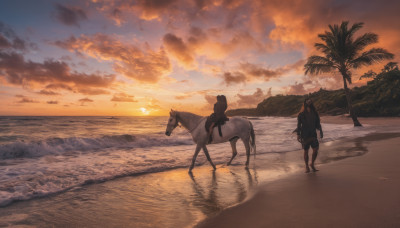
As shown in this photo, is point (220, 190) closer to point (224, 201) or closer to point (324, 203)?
point (224, 201)

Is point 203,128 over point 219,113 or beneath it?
beneath

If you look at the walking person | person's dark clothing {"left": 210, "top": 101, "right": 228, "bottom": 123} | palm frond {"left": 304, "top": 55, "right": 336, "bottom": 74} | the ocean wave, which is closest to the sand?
the walking person

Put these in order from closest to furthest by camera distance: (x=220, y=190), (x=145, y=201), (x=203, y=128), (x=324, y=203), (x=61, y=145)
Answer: (x=324, y=203) → (x=145, y=201) → (x=220, y=190) → (x=203, y=128) → (x=61, y=145)

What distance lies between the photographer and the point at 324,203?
3779 mm

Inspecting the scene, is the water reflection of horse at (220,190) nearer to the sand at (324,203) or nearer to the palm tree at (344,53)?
the sand at (324,203)

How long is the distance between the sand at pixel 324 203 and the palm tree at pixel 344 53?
2086 cm

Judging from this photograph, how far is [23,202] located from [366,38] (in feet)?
96.8

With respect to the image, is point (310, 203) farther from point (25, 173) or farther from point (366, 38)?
point (366, 38)

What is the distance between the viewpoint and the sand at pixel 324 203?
3.09 metres

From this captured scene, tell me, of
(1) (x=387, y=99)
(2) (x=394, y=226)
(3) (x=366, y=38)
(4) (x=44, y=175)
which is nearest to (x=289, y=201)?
(2) (x=394, y=226)

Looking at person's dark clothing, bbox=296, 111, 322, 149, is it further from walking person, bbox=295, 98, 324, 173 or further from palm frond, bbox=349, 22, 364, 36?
palm frond, bbox=349, 22, 364, 36

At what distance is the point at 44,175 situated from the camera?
7000 mm

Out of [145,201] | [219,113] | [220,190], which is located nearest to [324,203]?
[220,190]

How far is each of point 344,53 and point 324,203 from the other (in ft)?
82.7
